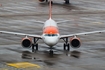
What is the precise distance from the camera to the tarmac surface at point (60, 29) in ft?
111

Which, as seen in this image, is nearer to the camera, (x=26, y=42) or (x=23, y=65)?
(x=23, y=65)

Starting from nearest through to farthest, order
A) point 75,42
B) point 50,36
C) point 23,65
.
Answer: point 23,65 < point 50,36 < point 75,42

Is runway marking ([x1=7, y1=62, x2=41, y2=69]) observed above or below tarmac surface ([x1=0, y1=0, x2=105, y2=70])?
below

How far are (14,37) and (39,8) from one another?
2967cm

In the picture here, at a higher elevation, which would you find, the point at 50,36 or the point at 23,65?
the point at 50,36

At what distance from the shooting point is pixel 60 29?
178ft

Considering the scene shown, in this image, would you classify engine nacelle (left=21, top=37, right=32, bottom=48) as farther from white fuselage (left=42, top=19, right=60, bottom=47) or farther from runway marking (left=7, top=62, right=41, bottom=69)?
runway marking (left=7, top=62, right=41, bottom=69)

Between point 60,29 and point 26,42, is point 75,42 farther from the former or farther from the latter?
point 60,29

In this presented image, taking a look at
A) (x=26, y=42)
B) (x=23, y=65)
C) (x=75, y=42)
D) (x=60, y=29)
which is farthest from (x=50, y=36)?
(x=60, y=29)

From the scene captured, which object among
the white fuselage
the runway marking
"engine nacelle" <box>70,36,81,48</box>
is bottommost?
the runway marking

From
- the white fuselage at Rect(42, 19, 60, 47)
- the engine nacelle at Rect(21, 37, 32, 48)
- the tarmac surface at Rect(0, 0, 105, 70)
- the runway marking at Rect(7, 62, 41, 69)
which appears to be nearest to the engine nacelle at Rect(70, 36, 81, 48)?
the tarmac surface at Rect(0, 0, 105, 70)

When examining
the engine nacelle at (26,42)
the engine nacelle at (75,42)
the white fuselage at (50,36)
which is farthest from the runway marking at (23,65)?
the engine nacelle at (75,42)

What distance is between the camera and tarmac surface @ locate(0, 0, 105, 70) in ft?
111

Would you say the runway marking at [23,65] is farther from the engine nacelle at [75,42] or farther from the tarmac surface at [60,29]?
the engine nacelle at [75,42]
